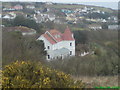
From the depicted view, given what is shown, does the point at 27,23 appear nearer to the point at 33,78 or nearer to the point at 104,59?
the point at 104,59

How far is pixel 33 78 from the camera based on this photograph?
2822 mm

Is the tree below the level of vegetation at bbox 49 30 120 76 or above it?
below

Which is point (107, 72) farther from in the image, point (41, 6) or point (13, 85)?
point (41, 6)

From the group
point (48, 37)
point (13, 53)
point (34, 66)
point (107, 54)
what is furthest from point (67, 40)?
point (34, 66)

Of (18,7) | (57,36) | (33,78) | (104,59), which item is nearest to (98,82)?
(33,78)

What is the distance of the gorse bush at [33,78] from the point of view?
8.82 ft

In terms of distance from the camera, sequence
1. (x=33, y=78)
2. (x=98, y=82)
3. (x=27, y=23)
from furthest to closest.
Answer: (x=27, y=23) → (x=98, y=82) → (x=33, y=78)

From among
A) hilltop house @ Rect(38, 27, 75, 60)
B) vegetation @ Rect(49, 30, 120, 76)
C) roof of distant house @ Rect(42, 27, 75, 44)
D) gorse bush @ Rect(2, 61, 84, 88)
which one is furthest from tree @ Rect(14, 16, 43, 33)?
gorse bush @ Rect(2, 61, 84, 88)

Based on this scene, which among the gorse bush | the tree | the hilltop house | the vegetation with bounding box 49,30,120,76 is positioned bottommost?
the hilltop house

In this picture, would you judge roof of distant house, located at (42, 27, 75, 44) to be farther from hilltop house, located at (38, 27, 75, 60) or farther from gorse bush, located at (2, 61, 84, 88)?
gorse bush, located at (2, 61, 84, 88)

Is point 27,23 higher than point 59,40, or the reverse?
point 27,23

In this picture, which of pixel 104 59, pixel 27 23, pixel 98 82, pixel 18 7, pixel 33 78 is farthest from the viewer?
pixel 18 7

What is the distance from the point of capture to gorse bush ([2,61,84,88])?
106 inches

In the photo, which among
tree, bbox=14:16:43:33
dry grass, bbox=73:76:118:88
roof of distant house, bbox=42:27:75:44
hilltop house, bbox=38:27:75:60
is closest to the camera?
dry grass, bbox=73:76:118:88
